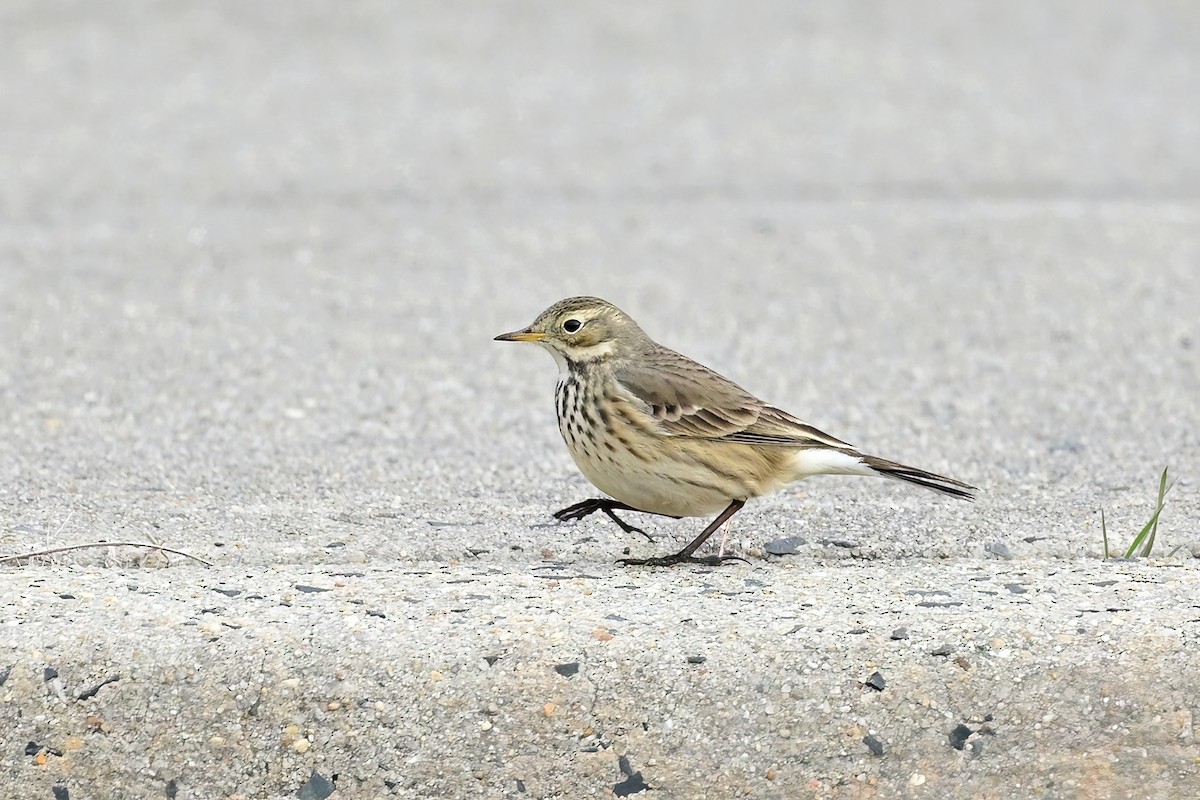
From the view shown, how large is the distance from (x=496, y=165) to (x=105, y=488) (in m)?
6.10

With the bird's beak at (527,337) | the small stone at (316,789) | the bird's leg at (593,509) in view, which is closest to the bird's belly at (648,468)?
the bird's leg at (593,509)

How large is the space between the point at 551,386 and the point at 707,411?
270 cm

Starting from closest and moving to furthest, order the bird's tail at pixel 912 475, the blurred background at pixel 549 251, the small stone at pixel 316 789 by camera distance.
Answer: the small stone at pixel 316 789, the bird's tail at pixel 912 475, the blurred background at pixel 549 251

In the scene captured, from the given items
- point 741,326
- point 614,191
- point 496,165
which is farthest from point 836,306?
point 496,165

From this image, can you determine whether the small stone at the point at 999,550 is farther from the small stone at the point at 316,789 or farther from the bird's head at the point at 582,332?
the small stone at the point at 316,789

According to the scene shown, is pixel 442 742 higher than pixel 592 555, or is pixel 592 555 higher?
pixel 592 555

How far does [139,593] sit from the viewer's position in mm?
4684

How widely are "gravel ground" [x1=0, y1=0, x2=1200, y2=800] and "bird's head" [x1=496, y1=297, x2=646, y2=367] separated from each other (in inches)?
23.3

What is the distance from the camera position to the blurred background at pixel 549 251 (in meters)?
6.27

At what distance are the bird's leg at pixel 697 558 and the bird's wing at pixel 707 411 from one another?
222 millimetres

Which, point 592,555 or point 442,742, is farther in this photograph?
point 592,555

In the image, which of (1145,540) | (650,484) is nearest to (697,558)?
(650,484)

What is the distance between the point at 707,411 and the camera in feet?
17.5

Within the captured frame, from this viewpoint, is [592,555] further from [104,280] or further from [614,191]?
[614,191]
